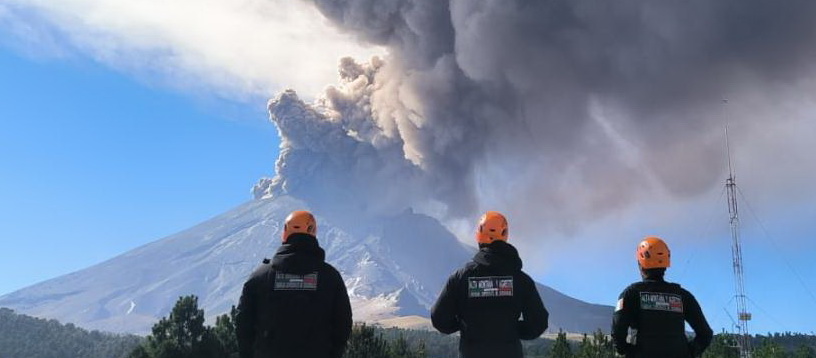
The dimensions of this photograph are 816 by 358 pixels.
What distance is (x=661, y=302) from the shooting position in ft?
28.2

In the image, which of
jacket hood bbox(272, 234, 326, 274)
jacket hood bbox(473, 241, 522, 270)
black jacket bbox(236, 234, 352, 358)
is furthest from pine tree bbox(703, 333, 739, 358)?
jacket hood bbox(272, 234, 326, 274)

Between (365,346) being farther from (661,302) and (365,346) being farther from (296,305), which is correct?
(296,305)

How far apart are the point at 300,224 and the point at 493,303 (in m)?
2.37

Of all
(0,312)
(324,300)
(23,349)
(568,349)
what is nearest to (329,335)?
(324,300)

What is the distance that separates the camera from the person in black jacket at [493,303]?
26.0 feet

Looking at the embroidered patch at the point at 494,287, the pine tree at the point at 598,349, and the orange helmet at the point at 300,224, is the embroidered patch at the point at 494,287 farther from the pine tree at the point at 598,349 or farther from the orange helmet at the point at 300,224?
the pine tree at the point at 598,349

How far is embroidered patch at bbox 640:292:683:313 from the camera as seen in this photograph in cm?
859

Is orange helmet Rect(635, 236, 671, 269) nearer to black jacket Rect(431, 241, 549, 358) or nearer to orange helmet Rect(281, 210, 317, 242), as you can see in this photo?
black jacket Rect(431, 241, 549, 358)

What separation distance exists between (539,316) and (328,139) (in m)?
180

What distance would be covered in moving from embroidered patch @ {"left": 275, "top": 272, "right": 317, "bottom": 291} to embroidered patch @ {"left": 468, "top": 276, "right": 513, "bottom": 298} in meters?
1.86

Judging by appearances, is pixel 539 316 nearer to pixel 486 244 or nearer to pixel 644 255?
pixel 486 244

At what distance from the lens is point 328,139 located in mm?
186500

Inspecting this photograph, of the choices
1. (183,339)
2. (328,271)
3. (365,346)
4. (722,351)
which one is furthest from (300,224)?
(722,351)

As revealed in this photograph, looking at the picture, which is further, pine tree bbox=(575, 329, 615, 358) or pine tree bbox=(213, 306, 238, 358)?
pine tree bbox=(575, 329, 615, 358)
